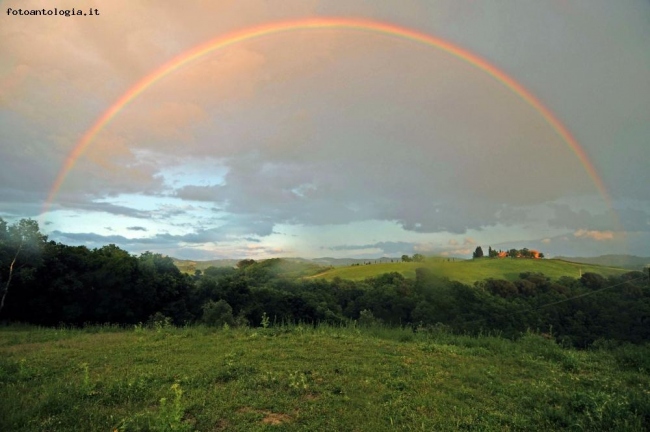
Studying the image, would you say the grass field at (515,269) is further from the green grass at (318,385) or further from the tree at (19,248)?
the tree at (19,248)

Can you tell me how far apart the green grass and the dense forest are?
9184mm

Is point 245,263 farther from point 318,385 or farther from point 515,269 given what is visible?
point 318,385

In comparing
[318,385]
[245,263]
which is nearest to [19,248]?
[318,385]

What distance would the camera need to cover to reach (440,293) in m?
33.3

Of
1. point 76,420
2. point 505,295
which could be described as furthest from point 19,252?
point 505,295

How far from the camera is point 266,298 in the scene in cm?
4259

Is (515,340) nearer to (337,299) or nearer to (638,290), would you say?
(638,290)

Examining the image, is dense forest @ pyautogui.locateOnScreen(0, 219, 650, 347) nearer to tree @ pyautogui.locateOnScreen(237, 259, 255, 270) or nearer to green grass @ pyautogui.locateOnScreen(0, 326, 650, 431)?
green grass @ pyautogui.locateOnScreen(0, 326, 650, 431)

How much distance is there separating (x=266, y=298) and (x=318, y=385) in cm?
3641

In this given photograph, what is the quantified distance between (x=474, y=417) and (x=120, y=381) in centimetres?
679

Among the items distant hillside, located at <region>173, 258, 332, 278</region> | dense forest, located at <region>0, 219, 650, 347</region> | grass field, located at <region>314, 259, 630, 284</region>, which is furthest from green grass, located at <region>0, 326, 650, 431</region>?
distant hillside, located at <region>173, 258, 332, 278</region>

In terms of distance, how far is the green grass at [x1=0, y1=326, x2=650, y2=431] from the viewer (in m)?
5.72

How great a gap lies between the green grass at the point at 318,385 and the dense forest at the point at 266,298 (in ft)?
30.1

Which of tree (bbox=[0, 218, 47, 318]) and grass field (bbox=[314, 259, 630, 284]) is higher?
tree (bbox=[0, 218, 47, 318])
